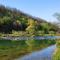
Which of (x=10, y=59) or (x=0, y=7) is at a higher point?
(x=0, y=7)

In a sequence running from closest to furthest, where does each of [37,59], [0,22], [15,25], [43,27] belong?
[37,59], [0,22], [15,25], [43,27]

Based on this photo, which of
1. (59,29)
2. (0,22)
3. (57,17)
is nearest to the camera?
(57,17)

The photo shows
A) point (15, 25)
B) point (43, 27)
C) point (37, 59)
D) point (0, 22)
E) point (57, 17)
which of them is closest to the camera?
point (37, 59)

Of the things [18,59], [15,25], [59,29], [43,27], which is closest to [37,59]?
[18,59]

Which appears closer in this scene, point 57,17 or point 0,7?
point 57,17

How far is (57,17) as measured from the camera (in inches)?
3755

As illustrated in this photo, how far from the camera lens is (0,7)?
148625mm

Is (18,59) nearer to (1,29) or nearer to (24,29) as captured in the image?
(1,29)

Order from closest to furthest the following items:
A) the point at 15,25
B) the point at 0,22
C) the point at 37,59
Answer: the point at 37,59
the point at 0,22
the point at 15,25

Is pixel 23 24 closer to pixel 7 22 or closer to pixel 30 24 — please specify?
pixel 30 24

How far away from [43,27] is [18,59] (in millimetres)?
99007

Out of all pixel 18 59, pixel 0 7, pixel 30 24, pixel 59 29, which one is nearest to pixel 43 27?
pixel 30 24

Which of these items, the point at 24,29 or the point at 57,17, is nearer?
the point at 57,17

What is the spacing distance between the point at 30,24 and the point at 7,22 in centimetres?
1334
